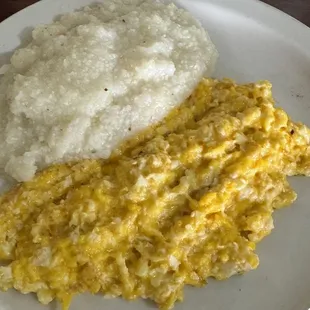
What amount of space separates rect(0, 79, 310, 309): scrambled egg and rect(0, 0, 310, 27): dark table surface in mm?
780

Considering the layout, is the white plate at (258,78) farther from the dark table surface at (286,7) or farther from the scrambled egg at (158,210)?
the dark table surface at (286,7)

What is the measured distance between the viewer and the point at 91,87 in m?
1.73

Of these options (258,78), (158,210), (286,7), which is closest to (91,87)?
(158,210)

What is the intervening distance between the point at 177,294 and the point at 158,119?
0.55 metres

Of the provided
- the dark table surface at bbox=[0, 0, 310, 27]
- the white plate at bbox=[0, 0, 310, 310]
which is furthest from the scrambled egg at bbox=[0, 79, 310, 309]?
the dark table surface at bbox=[0, 0, 310, 27]

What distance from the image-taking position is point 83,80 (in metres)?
1.74

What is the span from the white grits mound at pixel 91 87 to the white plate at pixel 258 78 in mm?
186

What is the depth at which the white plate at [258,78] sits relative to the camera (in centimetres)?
151

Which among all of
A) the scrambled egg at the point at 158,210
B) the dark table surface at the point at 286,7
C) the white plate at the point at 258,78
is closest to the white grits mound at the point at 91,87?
the scrambled egg at the point at 158,210

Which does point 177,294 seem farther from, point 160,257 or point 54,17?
point 54,17

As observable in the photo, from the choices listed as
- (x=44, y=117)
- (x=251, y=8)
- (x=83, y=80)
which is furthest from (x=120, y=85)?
(x=251, y=8)

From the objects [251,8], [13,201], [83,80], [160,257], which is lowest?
[13,201]

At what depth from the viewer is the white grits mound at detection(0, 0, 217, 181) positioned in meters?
1.70

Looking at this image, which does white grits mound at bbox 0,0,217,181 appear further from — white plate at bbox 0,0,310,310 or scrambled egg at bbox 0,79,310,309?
white plate at bbox 0,0,310,310
